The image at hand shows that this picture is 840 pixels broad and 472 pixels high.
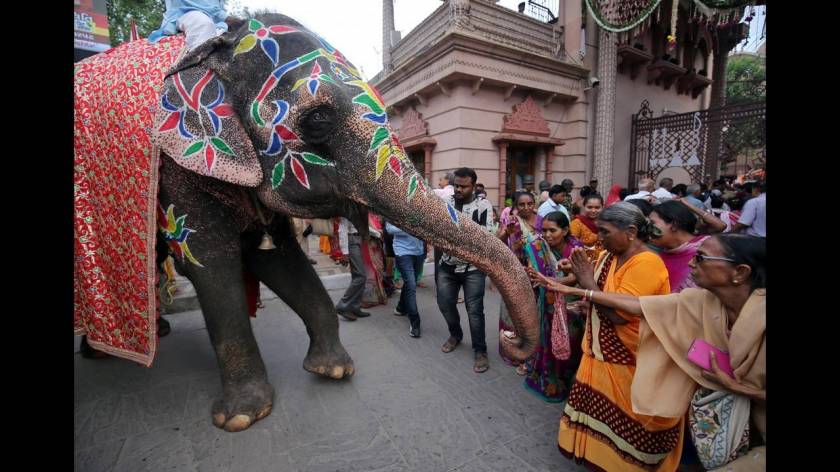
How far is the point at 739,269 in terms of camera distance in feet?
4.23

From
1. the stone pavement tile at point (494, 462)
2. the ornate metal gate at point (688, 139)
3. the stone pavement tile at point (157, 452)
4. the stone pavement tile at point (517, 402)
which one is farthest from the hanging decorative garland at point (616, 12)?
the stone pavement tile at point (157, 452)

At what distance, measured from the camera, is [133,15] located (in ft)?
36.9

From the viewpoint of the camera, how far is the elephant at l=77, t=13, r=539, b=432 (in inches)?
66.5

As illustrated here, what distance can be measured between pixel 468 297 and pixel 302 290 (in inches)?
52.0

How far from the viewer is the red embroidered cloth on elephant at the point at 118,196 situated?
190 cm

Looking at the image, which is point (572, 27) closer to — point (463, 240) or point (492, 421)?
point (463, 240)

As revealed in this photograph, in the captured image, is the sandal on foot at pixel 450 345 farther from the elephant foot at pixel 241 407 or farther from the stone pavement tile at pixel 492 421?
the elephant foot at pixel 241 407

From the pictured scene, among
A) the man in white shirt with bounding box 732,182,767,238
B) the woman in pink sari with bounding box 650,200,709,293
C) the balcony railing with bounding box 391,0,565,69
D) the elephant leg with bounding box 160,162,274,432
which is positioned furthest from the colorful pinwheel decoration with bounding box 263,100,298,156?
the balcony railing with bounding box 391,0,565,69

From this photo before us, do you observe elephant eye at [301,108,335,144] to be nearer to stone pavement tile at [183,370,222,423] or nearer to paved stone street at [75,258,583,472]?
paved stone street at [75,258,583,472]

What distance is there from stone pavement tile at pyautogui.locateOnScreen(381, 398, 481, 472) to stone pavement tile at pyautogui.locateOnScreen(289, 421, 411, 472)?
6 centimetres

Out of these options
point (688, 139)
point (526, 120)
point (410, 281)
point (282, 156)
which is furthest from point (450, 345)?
point (688, 139)
